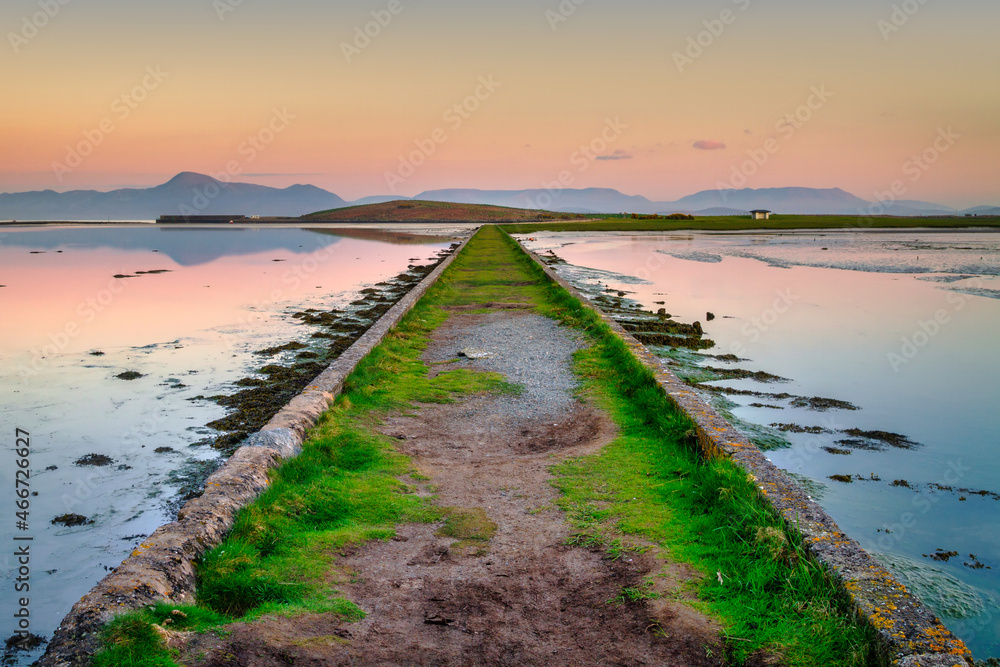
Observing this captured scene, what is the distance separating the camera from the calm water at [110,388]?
4.29 m

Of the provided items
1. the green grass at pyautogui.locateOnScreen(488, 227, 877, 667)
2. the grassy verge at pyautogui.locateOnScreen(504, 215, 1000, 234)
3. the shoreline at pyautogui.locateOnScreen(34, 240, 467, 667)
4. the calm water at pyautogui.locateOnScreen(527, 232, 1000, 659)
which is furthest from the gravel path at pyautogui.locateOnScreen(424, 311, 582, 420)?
the grassy verge at pyautogui.locateOnScreen(504, 215, 1000, 234)

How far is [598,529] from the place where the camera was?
Answer: 3979 mm

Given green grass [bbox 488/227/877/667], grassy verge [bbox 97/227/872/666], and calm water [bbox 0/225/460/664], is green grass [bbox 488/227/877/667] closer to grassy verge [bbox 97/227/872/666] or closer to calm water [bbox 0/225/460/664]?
grassy verge [bbox 97/227/872/666]

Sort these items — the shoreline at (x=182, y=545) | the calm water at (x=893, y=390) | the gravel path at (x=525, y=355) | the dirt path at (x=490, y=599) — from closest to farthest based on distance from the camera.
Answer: the shoreline at (x=182, y=545) → the dirt path at (x=490, y=599) → the calm water at (x=893, y=390) → the gravel path at (x=525, y=355)

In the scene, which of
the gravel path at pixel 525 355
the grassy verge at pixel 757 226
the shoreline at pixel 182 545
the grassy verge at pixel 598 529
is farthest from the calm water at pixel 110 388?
the grassy verge at pixel 757 226

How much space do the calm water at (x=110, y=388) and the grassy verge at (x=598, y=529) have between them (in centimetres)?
105

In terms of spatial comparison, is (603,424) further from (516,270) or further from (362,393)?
(516,270)

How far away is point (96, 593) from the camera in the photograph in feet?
9.43

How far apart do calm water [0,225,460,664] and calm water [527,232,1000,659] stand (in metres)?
4.93

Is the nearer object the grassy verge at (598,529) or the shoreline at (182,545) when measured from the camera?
the shoreline at (182,545)

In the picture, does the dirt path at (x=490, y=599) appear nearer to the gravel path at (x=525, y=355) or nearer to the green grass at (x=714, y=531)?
the green grass at (x=714, y=531)

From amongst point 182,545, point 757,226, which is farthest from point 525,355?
point 757,226

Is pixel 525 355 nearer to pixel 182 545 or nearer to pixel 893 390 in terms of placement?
pixel 893 390

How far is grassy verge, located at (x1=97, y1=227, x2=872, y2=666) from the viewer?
9.41 ft
